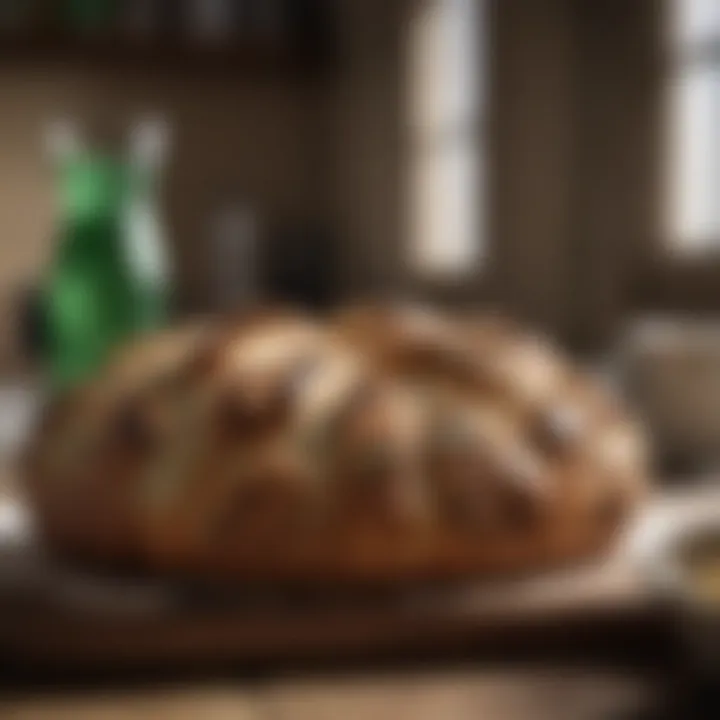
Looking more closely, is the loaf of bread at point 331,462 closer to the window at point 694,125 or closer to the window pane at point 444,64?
the window at point 694,125

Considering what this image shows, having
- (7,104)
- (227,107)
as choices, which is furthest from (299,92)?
(7,104)

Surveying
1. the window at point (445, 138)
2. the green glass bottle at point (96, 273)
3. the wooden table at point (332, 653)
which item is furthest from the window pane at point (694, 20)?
the wooden table at point (332, 653)

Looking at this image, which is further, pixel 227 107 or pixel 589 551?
pixel 227 107

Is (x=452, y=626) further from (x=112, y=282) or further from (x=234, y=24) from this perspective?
(x=234, y=24)

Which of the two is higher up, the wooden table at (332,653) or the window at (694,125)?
the window at (694,125)

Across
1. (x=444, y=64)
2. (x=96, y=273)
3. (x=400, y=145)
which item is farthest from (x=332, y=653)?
(x=400, y=145)

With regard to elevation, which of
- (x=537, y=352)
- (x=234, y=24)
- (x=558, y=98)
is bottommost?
(x=537, y=352)
